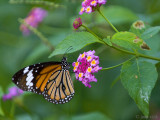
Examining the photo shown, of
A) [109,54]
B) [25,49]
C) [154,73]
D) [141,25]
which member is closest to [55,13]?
[25,49]

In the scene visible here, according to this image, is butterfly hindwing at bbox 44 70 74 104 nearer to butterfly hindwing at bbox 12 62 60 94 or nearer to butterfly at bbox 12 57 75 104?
butterfly at bbox 12 57 75 104

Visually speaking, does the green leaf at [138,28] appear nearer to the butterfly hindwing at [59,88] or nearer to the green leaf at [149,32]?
the green leaf at [149,32]

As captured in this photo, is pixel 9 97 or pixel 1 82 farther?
pixel 1 82

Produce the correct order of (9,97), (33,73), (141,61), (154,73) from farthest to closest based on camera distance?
1. (9,97)
2. (33,73)
3. (141,61)
4. (154,73)

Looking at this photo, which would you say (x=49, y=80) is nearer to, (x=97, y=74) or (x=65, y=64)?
(x=65, y=64)

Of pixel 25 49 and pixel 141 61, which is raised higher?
pixel 25 49

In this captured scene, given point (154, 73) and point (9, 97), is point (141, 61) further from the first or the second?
point (9, 97)
